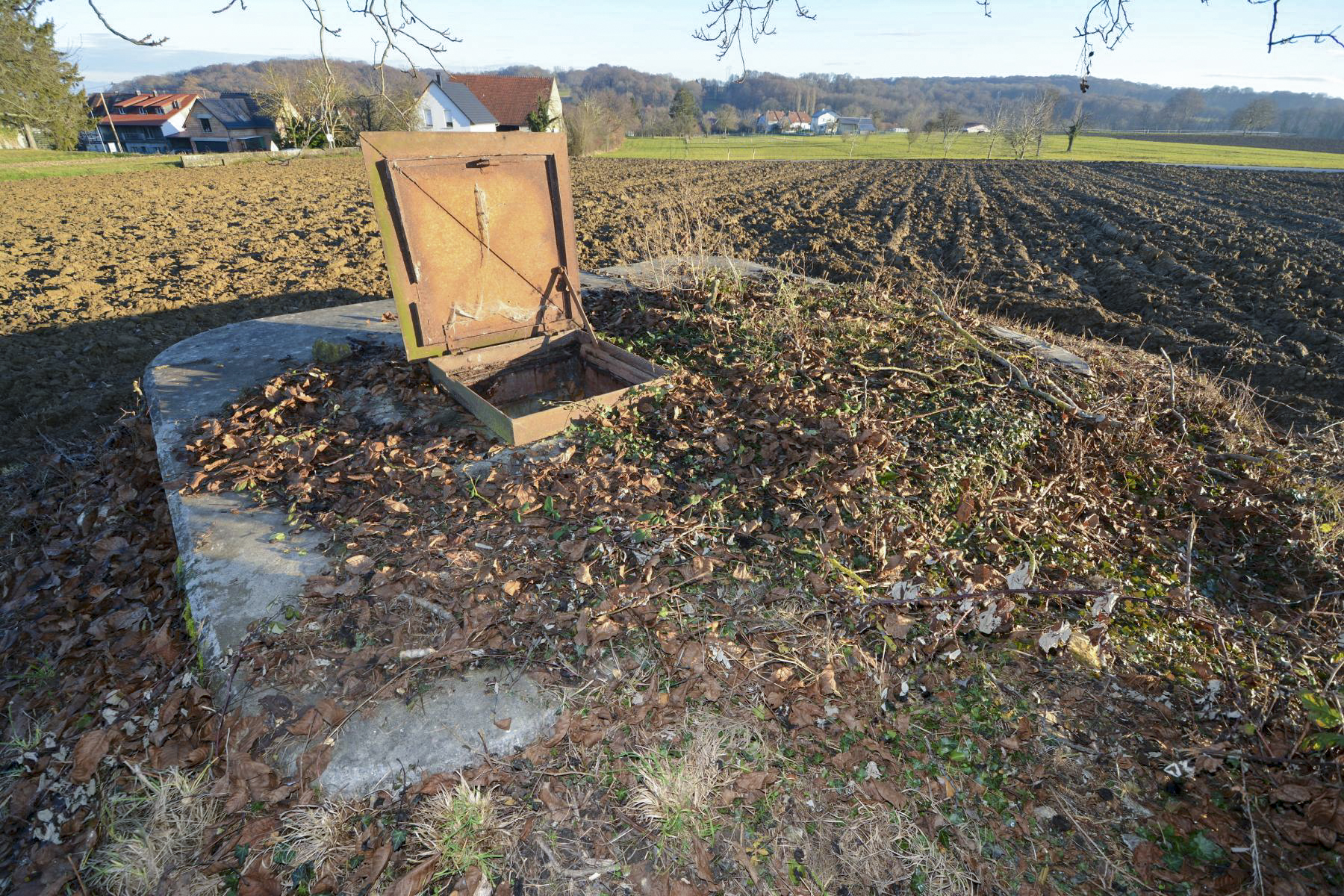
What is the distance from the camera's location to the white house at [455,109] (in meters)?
47.5

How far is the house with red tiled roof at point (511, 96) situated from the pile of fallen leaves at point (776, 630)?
50584 mm

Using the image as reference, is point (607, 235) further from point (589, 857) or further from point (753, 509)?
point (589, 857)

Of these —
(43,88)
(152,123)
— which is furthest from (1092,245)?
(152,123)

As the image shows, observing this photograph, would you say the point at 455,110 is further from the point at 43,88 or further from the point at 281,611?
the point at 281,611

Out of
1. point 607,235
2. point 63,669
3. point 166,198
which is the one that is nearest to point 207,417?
point 63,669

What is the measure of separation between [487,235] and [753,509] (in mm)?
3298

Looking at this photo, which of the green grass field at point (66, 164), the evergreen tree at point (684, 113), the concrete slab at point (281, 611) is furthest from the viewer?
the evergreen tree at point (684, 113)

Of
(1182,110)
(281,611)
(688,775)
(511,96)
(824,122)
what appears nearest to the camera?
(688,775)

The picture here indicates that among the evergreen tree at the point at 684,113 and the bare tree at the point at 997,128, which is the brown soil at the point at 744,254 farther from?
the evergreen tree at the point at 684,113

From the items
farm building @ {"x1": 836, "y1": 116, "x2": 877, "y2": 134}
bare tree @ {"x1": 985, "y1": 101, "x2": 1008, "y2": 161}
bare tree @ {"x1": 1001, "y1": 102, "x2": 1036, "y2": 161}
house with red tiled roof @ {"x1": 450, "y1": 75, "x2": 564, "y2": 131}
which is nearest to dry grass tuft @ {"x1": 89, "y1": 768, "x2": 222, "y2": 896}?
house with red tiled roof @ {"x1": 450, "y1": 75, "x2": 564, "y2": 131}

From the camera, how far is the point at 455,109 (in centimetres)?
4806

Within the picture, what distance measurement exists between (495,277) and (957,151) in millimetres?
65862

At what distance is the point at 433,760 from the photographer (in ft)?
8.33

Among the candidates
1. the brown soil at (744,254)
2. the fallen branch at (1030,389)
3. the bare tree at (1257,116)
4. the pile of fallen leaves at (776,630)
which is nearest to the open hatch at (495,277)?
the pile of fallen leaves at (776,630)
